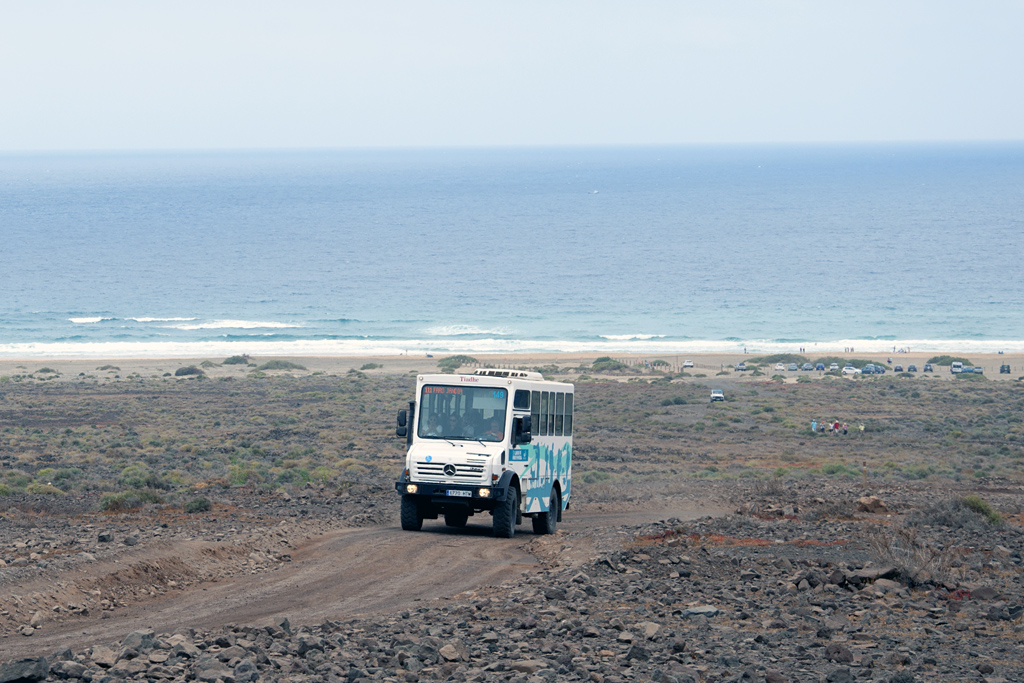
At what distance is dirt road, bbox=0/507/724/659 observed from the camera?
1218cm

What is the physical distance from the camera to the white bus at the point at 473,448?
1806cm

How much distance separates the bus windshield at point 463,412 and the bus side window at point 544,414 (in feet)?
5.16

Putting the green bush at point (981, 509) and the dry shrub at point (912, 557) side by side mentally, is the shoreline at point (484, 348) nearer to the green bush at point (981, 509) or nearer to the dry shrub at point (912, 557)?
the green bush at point (981, 509)

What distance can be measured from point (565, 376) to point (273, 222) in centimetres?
13087

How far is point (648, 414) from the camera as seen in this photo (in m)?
47.6

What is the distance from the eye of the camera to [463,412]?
1861 centimetres

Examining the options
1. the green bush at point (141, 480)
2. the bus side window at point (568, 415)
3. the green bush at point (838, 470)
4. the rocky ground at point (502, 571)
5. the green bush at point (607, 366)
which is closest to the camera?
the rocky ground at point (502, 571)

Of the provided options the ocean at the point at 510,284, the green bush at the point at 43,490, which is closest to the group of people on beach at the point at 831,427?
the green bush at the point at 43,490

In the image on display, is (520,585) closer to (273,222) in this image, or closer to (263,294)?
(263,294)

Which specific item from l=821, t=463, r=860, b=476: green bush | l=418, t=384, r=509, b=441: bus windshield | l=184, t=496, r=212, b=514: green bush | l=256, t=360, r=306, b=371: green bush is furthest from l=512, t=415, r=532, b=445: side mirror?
l=256, t=360, r=306, b=371: green bush

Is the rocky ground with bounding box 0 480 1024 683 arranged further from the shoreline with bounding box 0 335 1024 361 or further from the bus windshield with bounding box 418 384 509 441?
the shoreline with bounding box 0 335 1024 361

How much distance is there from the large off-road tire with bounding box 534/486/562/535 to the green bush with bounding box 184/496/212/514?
279 inches

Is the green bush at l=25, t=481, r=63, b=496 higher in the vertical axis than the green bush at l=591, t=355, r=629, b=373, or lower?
higher

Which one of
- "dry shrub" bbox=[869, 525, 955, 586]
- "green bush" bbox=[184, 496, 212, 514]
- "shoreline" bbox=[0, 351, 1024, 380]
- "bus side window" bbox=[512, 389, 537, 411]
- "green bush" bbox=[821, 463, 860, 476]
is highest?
"bus side window" bbox=[512, 389, 537, 411]
